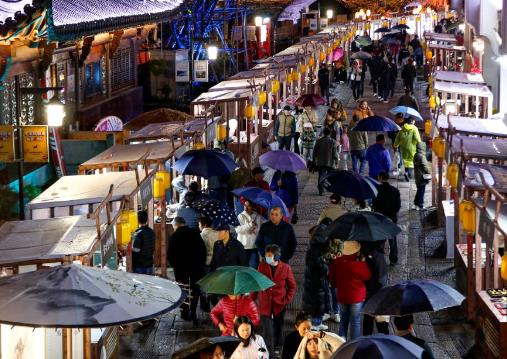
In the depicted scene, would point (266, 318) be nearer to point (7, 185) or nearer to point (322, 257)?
point (322, 257)

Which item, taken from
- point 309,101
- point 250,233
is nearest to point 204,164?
point 250,233

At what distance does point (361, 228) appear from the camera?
13922 mm

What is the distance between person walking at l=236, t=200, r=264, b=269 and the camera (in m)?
15.6

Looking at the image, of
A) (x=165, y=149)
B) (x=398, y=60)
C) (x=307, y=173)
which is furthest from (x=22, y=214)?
(x=398, y=60)

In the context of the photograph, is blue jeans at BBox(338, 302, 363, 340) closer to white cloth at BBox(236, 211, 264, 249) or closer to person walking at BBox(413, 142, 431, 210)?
white cloth at BBox(236, 211, 264, 249)

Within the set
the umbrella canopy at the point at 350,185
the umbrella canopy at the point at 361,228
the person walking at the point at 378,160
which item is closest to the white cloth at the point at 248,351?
the umbrella canopy at the point at 361,228

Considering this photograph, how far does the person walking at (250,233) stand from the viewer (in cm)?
1564

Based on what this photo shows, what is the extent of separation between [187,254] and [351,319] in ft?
8.32

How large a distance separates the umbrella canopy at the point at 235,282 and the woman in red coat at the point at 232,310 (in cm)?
24

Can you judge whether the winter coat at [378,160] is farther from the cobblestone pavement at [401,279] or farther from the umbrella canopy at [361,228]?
the umbrella canopy at [361,228]

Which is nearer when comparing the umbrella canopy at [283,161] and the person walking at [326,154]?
the umbrella canopy at [283,161]

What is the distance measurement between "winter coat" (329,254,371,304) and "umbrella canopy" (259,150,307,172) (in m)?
6.07

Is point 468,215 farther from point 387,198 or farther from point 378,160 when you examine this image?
point 378,160

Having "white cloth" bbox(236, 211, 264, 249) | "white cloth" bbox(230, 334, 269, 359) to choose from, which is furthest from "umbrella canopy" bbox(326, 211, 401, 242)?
"white cloth" bbox(230, 334, 269, 359)
